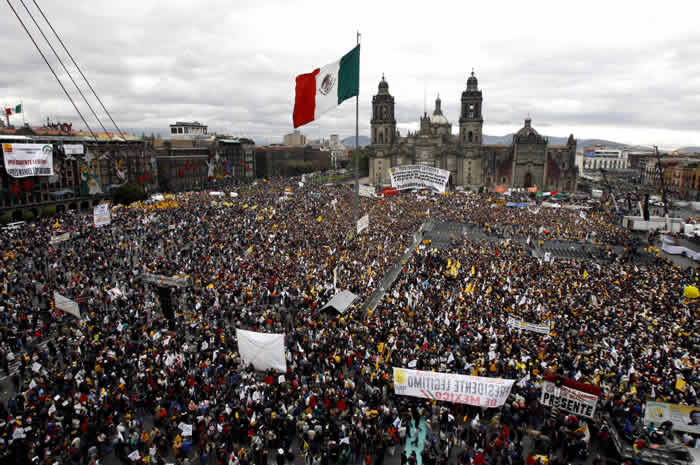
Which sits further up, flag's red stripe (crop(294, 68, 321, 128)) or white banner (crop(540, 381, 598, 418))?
flag's red stripe (crop(294, 68, 321, 128))

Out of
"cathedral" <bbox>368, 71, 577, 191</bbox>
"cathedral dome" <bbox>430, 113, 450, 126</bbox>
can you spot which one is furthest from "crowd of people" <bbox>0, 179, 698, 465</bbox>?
"cathedral dome" <bbox>430, 113, 450, 126</bbox>

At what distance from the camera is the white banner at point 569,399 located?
9414 millimetres

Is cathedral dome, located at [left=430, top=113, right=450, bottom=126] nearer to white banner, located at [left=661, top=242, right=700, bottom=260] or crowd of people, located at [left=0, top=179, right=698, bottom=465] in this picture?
white banner, located at [left=661, top=242, right=700, bottom=260]

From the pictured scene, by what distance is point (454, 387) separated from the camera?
9.86 m

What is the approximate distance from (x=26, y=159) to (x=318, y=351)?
113 ft

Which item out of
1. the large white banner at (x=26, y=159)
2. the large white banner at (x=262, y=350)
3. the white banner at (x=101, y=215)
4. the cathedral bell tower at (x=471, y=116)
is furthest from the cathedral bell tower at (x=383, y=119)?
the large white banner at (x=262, y=350)

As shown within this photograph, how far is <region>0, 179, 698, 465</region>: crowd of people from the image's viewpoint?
9.38 meters

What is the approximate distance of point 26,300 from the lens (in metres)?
16.8

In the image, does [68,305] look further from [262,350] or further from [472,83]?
[472,83]

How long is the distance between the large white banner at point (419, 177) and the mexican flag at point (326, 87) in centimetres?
2034

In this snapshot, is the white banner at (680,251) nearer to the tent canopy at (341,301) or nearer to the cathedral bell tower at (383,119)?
the tent canopy at (341,301)

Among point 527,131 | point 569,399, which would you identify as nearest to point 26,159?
point 569,399

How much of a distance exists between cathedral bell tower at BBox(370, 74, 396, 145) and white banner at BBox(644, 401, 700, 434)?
2842 inches

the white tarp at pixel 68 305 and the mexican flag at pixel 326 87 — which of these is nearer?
the mexican flag at pixel 326 87
